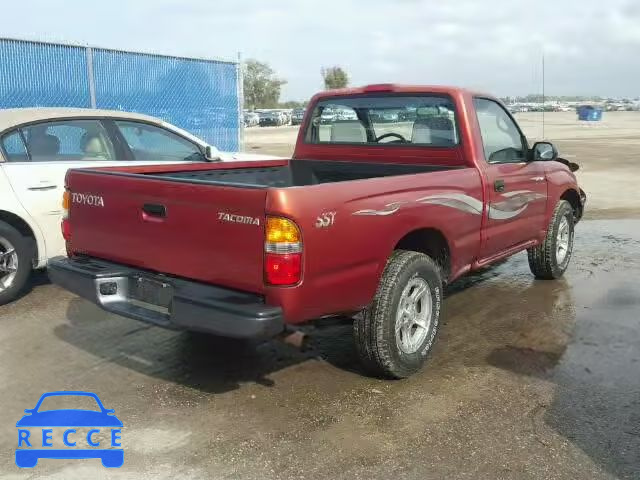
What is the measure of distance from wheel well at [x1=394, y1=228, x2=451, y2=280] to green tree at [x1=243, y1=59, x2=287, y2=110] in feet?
267

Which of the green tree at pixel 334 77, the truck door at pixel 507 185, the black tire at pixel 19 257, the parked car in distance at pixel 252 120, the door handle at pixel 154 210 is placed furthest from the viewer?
the green tree at pixel 334 77

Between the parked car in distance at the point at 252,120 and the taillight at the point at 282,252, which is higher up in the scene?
the parked car in distance at the point at 252,120

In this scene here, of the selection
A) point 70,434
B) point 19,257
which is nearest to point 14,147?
point 19,257

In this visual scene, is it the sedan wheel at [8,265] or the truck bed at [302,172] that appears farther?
the sedan wheel at [8,265]

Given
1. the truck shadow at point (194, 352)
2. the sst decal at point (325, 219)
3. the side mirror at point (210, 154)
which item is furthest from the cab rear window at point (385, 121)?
the sst decal at point (325, 219)

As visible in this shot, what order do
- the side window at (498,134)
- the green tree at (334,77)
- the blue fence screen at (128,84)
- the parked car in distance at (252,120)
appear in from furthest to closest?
the green tree at (334,77), the parked car in distance at (252,120), the blue fence screen at (128,84), the side window at (498,134)

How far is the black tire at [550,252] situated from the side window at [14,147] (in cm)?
476

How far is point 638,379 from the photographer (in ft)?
13.0

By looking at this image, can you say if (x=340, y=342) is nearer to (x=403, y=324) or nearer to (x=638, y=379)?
(x=403, y=324)

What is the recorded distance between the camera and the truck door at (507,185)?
193 inches

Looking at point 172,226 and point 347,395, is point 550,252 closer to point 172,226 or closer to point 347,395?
point 347,395

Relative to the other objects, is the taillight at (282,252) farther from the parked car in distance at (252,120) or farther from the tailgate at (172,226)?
the parked car in distance at (252,120)

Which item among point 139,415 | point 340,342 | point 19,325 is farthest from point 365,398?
point 19,325

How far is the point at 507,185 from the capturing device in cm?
505
